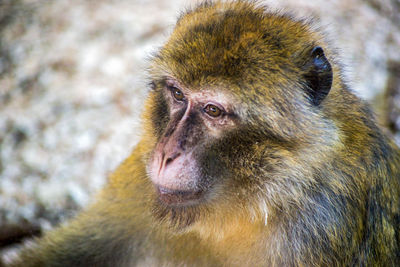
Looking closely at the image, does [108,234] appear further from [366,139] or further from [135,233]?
[366,139]

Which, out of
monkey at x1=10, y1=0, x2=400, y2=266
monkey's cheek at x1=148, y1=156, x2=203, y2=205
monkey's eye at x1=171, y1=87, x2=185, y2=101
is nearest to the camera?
monkey's cheek at x1=148, y1=156, x2=203, y2=205

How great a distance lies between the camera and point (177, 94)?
9.52 ft

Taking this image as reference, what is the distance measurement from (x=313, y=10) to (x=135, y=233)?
3.60 meters

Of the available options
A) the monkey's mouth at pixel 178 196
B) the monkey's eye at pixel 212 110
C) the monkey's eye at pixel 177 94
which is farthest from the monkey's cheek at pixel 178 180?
the monkey's eye at pixel 177 94

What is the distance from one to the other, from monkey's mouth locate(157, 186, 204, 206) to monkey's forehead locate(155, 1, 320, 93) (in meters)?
0.55

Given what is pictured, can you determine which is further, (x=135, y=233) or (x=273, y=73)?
(x=135, y=233)

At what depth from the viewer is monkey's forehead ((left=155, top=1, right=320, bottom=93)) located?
2676mm

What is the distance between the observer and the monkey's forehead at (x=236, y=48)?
8.78 ft

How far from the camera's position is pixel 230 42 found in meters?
2.75

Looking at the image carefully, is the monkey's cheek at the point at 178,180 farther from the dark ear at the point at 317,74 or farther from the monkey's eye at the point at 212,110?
the dark ear at the point at 317,74

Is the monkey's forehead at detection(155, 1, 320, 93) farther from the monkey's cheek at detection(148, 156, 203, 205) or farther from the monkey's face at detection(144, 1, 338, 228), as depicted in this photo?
the monkey's cheek at detection(148, 156, 203, 205)

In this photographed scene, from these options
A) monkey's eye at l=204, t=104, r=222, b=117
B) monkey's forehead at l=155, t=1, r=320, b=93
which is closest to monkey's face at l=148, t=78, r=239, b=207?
monkey's eye at l=204, t=104, r=222, b=117

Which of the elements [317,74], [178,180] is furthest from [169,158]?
[317,74]

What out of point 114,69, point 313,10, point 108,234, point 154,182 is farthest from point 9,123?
point 313,10
